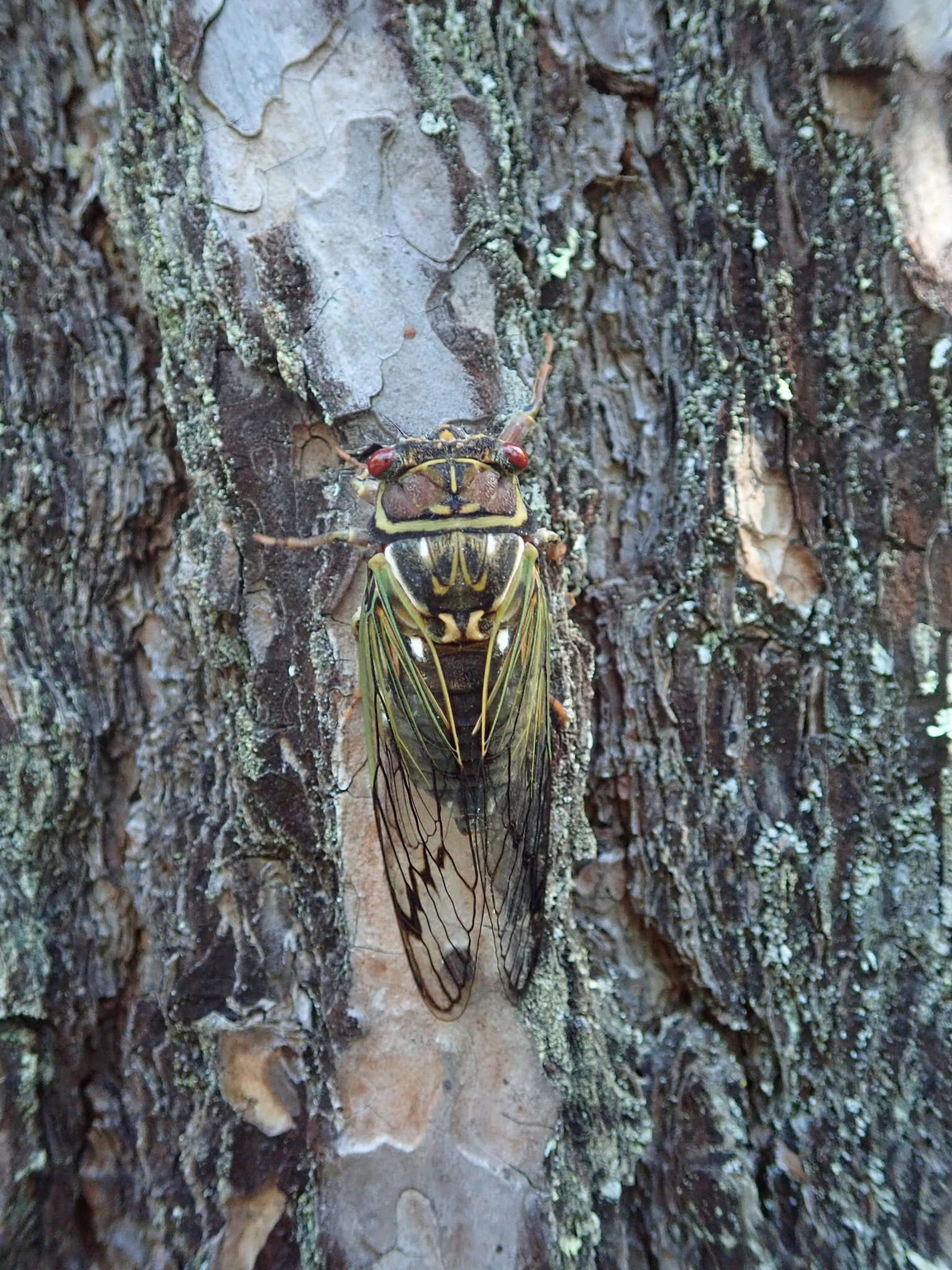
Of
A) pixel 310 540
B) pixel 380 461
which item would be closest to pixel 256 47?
pixel 380 461

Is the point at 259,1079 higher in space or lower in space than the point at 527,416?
lower

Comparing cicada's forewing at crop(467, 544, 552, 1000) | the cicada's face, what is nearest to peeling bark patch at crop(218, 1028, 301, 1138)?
cicada's forewing at crop(467, 544, 552, 1000)

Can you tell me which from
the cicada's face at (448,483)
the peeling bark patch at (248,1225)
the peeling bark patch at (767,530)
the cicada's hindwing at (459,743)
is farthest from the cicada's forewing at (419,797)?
the peeling bark patch at (767,530)

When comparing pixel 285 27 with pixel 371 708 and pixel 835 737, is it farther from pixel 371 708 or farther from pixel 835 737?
pixel 835 737

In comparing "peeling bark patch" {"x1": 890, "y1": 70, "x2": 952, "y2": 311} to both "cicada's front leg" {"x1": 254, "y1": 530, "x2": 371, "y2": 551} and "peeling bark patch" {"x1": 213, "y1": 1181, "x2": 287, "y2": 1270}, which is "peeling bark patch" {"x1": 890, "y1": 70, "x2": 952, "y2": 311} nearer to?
"cicada's front leg" {"x1": 254, "y1": 530, "x2": 371, "y2": 551}

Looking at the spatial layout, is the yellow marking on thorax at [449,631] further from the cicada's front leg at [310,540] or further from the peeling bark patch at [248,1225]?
the peeling bark patch at [248,1225]

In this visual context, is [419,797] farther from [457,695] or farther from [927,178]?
[927,178]
